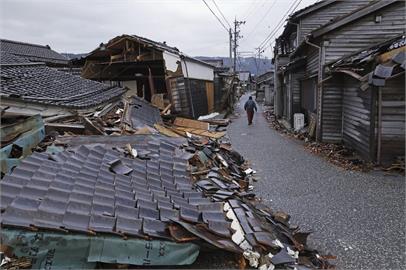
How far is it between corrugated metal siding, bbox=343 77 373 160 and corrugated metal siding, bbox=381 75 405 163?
423 mm

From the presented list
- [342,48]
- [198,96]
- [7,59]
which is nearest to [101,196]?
[7,59]

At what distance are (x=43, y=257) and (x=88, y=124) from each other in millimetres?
5127

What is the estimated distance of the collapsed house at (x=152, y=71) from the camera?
54.1ft

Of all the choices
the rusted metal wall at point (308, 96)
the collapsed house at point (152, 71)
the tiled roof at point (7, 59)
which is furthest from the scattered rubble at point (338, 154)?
the tiled roof at point (7, 59)

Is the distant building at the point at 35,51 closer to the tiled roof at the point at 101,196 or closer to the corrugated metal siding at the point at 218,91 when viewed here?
the corrugated metal siding at the point at 218,91

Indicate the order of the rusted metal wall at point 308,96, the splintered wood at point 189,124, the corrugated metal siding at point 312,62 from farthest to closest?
1. the rusted metal wall at point 308,96
2. the splintered wood at point 189,124
3. the corrugated metal siding at point 312,62

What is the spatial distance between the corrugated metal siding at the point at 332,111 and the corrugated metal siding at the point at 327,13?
18.6 feet

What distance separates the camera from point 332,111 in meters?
13.1

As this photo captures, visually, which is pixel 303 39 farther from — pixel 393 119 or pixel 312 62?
pixel 393 119

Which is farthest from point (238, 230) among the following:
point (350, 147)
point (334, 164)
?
point (350, 147)

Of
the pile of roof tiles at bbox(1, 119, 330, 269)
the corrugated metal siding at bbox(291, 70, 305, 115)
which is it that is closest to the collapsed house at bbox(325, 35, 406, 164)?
the pile of roof tiles at bbox(1, 119, 330, 269)

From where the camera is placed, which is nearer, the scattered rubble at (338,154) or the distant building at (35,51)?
the scattered rubble at (338,154)

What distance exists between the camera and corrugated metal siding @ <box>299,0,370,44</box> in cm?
1712

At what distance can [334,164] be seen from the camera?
10.3 m
